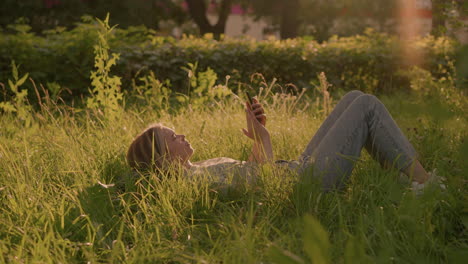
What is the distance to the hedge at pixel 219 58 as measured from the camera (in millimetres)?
6836

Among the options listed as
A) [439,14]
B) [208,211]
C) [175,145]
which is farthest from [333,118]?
[439,14]

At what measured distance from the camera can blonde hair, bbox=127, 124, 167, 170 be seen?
125 inches

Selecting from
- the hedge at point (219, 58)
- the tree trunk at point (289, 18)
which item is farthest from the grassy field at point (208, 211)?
the tree trunk at point (289, 18)

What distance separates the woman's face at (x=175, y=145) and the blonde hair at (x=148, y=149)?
1.2 inches

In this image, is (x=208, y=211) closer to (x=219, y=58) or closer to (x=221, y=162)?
(x=221, y=162)

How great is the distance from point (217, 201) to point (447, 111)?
1754 millimetres

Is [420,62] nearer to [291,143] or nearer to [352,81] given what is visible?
[352,81]

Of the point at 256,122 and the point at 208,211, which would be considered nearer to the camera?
the point at 208,211

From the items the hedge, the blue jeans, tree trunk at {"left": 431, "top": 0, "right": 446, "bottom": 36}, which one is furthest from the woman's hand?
the hedge

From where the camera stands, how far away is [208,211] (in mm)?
2746

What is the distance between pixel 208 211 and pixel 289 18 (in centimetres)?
1614

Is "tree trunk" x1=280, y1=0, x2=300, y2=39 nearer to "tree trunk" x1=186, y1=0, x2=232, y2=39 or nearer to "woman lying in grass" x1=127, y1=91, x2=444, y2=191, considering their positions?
"tree trunk" x1=186, y1=0, x2=232, y2=39

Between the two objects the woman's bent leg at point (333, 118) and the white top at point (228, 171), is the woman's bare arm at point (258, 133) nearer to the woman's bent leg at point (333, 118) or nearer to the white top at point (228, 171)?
the white top at point (228, 171)

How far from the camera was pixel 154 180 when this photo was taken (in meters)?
2.95
